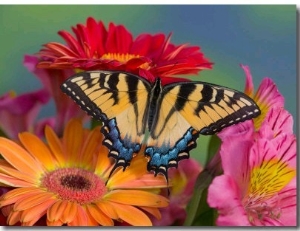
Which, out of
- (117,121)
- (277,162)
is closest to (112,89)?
(117,121)

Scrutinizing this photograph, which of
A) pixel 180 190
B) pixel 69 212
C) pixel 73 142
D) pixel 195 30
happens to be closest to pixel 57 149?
pixel 73 142

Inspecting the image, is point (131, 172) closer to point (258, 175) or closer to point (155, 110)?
point (155, 110)

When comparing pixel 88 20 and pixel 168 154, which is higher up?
pixel 88 20

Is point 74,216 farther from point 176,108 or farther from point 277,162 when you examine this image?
point 277,162

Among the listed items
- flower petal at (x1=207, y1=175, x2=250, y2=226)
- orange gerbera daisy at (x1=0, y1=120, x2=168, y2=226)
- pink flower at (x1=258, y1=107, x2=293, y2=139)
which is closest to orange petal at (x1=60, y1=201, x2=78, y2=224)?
orange gerbera daisy at (x1=0, y1=120, x2=168, y2=226)

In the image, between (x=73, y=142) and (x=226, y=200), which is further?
(x=73, y=142)

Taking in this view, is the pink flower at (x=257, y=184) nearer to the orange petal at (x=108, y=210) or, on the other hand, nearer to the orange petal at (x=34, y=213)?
the orange petal at (x=108, y=210)

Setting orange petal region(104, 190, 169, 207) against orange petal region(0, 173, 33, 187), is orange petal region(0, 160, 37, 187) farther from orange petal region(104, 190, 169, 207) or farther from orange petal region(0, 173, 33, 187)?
orange petal region(104, 190, 169, 207)
